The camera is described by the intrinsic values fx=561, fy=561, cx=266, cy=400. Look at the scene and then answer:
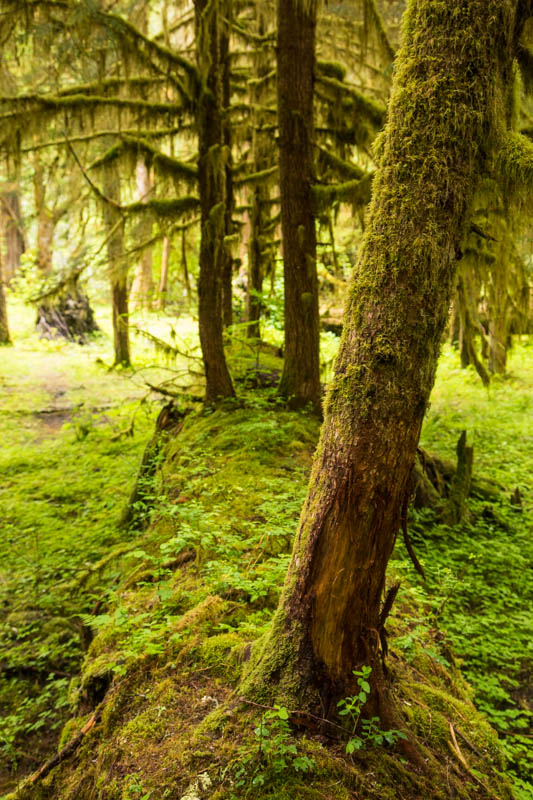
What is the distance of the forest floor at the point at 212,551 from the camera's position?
3875 mm

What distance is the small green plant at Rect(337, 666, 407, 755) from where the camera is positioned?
238 cm

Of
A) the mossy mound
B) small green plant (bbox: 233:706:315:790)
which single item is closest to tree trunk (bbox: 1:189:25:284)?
the mossy mound

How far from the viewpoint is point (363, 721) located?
247cm

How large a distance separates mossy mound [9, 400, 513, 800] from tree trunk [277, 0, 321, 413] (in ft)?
10.2

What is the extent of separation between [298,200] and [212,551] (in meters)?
5.02

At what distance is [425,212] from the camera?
7.44ft

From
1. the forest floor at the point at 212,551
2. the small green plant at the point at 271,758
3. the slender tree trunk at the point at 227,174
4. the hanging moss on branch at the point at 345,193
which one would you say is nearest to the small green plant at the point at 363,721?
the small green plant at the point at 271,758

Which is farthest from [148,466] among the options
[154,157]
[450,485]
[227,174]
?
[227,174]

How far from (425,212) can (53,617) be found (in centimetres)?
477

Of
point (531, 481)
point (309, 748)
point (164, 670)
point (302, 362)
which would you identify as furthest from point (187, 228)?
point (309, 748)

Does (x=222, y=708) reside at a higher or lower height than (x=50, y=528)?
higher

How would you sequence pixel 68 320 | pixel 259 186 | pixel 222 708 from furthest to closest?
pixel 68 320 → pixel 259 186 → pixel 222 708

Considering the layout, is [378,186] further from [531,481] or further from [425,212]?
[531,481]

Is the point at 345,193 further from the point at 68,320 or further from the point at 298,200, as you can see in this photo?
the point at 68,320
